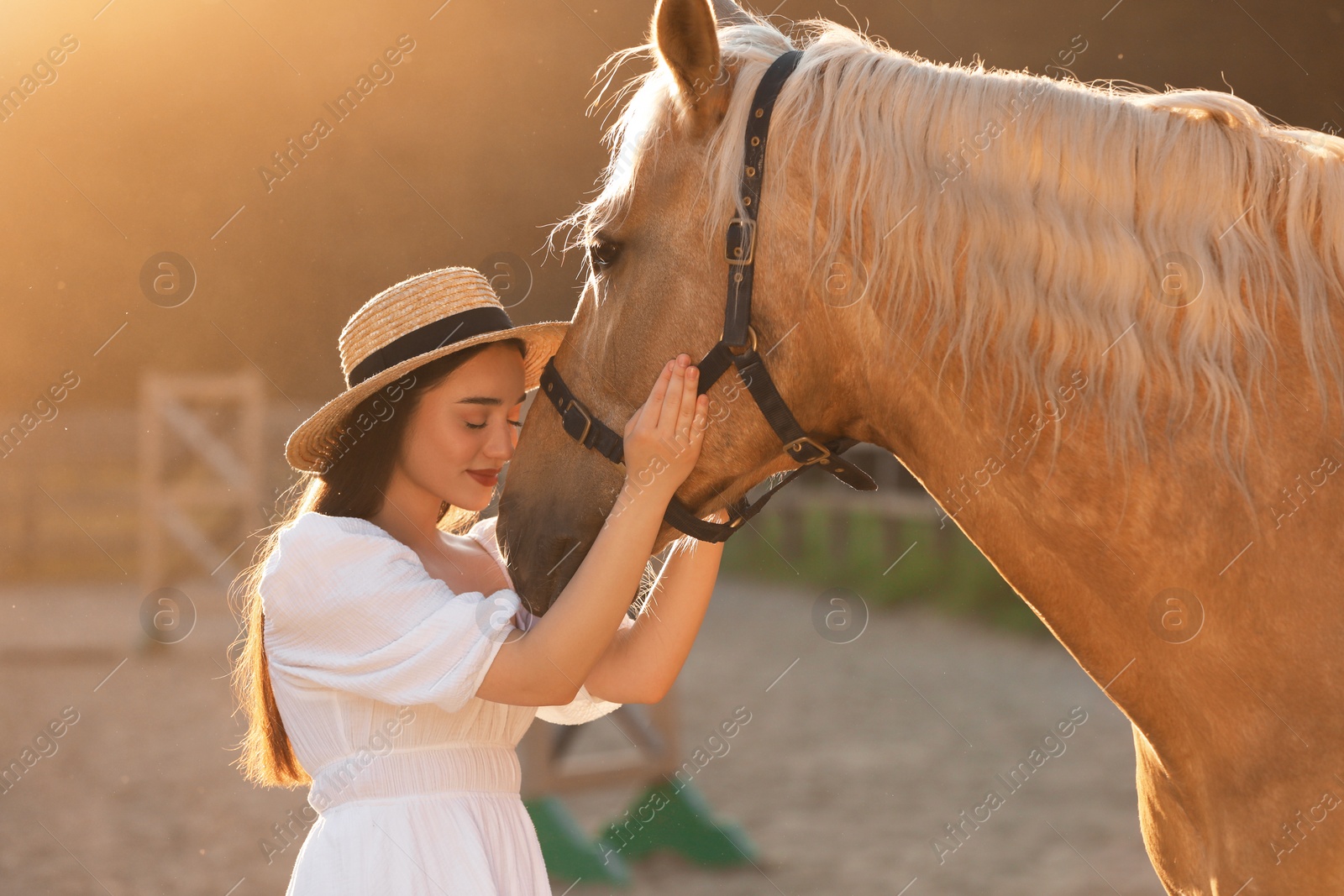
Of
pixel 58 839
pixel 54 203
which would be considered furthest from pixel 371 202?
pixel 58 839

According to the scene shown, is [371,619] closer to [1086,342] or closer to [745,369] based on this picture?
[745,369]

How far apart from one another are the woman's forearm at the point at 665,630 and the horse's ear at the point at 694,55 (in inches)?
29.4

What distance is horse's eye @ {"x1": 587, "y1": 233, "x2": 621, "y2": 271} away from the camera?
1.42m

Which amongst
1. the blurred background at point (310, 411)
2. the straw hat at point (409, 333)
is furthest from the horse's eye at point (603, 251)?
the blurred background at point (310, 411)

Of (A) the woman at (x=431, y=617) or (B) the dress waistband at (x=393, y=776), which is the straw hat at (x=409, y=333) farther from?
(B) the dress waistband at (x=393, y=776)

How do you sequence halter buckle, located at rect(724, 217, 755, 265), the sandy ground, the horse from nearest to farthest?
the horse, halter buckle, located at rect(724, 217, 755, 265), the sandy ground

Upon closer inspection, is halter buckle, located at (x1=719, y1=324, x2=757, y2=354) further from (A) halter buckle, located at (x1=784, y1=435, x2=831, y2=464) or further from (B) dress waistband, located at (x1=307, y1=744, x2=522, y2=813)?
(B) dress waistband, located at (x1=307, y1=744, x2=522, y2=813)

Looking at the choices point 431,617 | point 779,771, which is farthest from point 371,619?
point 779,771

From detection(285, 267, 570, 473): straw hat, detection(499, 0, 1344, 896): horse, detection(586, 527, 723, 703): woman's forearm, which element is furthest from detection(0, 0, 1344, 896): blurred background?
detection(499, 0, 1344, 896): horse

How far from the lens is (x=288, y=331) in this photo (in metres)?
16.6

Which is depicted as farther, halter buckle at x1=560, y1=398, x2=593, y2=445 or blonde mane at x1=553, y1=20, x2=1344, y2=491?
halter buckle at x1=560, y1=398, x2=593, y2=445

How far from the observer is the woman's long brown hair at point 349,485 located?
173 cm

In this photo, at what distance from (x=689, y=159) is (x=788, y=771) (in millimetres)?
4697

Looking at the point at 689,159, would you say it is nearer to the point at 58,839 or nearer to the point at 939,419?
the point at 939,419
